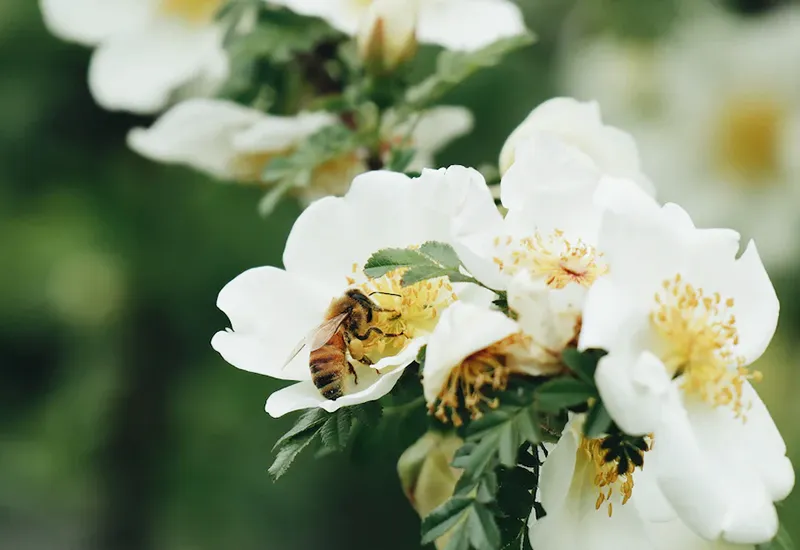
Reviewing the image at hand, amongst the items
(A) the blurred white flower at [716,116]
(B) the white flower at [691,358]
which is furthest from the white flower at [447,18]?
(A) the blurred white flower at [716,116]

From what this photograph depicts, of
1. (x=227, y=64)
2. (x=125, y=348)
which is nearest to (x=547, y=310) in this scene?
(x=227, y=64)

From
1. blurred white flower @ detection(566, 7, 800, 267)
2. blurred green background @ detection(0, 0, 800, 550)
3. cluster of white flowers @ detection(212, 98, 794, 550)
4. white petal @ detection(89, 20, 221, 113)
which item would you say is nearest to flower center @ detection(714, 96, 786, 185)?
blurred white flower @ detection(566, 7, 800, 267)

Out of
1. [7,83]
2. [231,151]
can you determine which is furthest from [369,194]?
[7,83]

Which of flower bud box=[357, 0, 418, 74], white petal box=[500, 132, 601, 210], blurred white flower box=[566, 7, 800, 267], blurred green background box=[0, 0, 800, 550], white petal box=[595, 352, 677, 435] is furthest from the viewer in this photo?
blurred green background box=[0, 0, 800, 550]

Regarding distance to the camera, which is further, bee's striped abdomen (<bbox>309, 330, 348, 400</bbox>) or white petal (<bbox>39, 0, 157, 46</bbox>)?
white petal (<bbox>39, 0, 157, 46</bbox>)

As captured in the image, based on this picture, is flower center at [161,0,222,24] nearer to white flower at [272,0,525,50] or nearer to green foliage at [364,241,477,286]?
white flower at [272,0,525,50]

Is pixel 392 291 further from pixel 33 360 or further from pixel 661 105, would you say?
pixel 33 360

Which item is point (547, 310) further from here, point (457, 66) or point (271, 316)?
point (457, 66)
